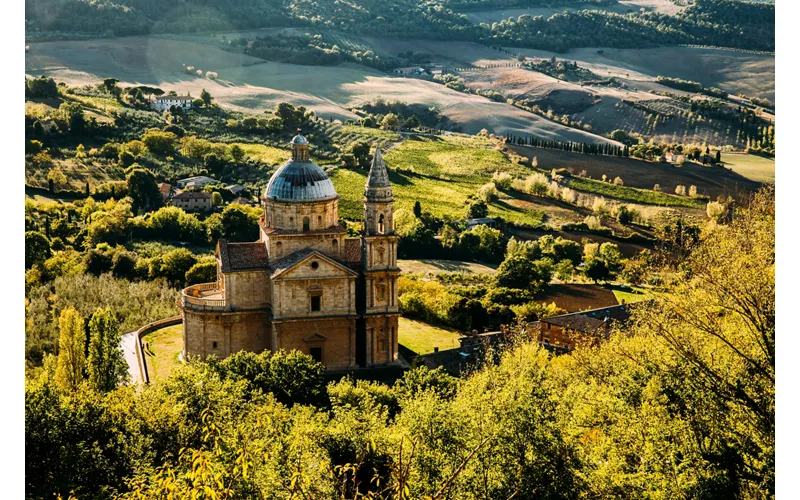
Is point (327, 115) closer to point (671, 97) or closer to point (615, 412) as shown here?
point (671, 97)

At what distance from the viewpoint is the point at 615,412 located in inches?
1155

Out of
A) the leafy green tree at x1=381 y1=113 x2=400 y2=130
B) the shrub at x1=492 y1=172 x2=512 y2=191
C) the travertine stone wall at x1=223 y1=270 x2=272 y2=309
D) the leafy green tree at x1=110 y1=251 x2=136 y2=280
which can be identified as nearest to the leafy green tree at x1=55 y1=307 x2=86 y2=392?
the travertine stone wall at x1=223 y1=270 x2=272 y2=309

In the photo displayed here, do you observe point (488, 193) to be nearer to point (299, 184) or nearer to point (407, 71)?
point (299, 184)

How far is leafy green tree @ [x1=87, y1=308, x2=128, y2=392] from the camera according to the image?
4522 centimetres

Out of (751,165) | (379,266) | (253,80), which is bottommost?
(379,266)

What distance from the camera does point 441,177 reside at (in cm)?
11094

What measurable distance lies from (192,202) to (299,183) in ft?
132

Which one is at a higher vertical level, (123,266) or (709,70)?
(709,70)

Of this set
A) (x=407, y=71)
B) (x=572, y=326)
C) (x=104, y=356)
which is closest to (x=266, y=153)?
(x=572, y=326)

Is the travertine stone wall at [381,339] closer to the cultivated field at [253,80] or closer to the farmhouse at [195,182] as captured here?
the farmhouse at [195,182]

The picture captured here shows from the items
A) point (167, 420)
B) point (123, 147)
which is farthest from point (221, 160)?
point (167, 420)

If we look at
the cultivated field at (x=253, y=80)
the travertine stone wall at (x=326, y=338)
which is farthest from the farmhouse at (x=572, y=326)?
the cultivated field at (x=253, y=80)

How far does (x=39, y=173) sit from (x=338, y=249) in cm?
5066

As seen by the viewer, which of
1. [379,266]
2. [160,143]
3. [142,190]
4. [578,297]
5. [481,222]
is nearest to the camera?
[379,266]
